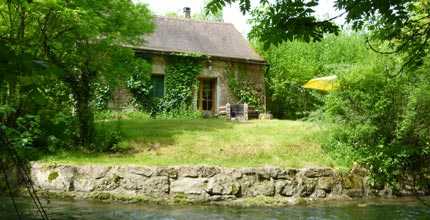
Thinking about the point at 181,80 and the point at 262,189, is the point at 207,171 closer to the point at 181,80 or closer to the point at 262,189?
the point at 262,189

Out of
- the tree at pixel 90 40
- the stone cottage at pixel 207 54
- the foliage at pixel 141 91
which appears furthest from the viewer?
the stone cottage at pixel 207 54

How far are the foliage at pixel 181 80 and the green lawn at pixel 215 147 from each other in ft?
20.7

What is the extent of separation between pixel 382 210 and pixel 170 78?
46.0 ft

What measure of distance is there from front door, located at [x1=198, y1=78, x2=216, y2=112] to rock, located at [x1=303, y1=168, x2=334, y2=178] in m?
12.4

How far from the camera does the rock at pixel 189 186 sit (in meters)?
11.4

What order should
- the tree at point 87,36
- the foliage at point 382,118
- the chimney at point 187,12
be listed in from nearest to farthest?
1. the tree at point 87,36
2. the foliage at point 382,118
3. the chimney at point 187,12

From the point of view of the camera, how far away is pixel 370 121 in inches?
511

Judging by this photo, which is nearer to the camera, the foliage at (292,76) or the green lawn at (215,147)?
the green lawn at (215,147)

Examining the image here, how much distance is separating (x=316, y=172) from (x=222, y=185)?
218 centimetres

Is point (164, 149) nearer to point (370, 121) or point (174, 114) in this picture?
point (370, 121)

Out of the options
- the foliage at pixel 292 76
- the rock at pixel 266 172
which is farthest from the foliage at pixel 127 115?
the rock at pixel 266 172

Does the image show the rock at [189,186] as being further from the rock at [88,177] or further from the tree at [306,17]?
the tree at [306,17]

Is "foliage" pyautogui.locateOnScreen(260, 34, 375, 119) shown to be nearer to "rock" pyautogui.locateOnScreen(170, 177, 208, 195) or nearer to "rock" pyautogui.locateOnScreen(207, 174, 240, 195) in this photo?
"rock" pyautogui.locateOnScreen(207, 174, 240, 195)

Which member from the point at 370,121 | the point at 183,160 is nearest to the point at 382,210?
the point at 370,121
